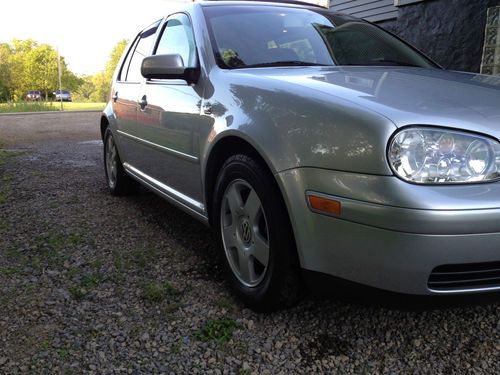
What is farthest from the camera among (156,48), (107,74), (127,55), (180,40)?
(107,74)

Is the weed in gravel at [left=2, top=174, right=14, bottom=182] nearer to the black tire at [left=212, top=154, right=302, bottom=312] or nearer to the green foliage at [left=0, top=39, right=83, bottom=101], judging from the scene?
the black tire at [left=212, top=154, right=302, bottom=312]

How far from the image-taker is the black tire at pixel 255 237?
6.99 ft

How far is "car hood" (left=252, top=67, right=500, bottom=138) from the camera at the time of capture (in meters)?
1.77

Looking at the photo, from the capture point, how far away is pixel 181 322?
7.88 feet

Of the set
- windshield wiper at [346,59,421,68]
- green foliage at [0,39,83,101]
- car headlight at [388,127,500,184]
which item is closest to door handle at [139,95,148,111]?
windshield wiper at [346,59,421,68]

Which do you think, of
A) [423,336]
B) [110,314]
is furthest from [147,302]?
[423,336]

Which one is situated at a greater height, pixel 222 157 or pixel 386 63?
pixel 386 63

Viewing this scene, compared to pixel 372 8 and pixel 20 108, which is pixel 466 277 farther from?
pixel 20 108

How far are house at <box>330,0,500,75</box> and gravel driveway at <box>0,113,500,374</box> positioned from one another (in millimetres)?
5255

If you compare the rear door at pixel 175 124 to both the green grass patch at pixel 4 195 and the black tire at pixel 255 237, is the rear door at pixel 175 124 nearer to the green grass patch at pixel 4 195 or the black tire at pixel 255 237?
the black tire at pixel 255 237

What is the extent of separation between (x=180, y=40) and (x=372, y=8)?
7053 mm

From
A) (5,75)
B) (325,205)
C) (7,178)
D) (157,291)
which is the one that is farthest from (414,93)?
(5,75)

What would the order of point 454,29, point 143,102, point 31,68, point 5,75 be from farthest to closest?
point 31,68
point 5,75
point 454,29
point 143,102

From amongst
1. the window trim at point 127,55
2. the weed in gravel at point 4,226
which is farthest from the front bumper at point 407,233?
the window trim at point 127,55
